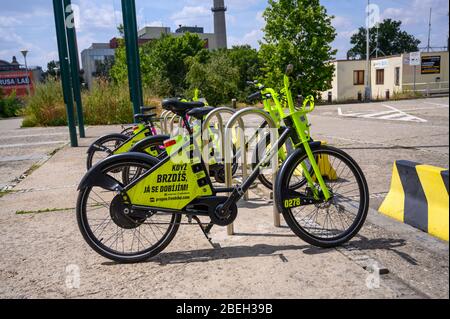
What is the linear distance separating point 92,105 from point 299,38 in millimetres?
15631

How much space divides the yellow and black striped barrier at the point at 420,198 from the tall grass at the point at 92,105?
1344 cm

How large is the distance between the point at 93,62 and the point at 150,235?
292 feet

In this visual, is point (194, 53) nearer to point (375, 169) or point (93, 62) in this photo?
point (375, 169)

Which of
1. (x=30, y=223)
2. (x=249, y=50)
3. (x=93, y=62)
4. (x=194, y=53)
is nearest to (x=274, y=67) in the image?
(x=194, y=53)

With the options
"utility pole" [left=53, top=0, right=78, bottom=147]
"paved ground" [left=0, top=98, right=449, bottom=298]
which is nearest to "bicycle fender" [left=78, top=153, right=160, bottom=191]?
"paved ground" [left=0, top=98, right=449, bottom=298]

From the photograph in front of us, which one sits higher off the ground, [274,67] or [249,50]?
[249,50]

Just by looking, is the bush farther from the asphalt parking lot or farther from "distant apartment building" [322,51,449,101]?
the asphalt parking lot

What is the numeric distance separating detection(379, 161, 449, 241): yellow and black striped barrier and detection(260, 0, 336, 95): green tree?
22.4m

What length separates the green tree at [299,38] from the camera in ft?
84.3

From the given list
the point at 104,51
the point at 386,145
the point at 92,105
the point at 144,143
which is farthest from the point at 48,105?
the point at 104,51

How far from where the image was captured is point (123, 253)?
3.32 meters

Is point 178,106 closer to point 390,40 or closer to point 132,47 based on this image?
point 132,47

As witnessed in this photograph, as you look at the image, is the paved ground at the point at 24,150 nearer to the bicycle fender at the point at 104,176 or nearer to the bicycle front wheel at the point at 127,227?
the bicycle front wheel at the point at 127,227

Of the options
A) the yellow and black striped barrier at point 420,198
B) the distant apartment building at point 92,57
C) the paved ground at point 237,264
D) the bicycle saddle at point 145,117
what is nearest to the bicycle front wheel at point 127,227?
the paved ground at point 237,264
